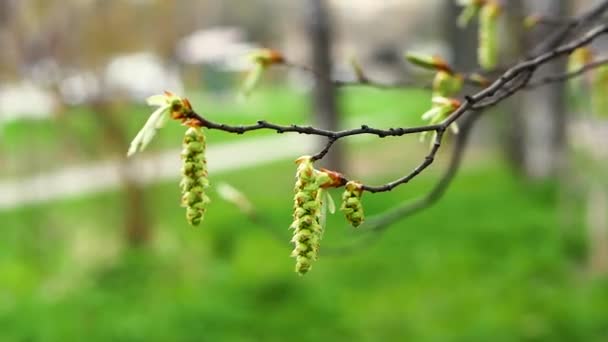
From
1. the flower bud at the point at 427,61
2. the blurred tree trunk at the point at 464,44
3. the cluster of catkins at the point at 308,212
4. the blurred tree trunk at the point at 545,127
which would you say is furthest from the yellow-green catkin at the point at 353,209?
the blurred tree trunk at the point at 464,44

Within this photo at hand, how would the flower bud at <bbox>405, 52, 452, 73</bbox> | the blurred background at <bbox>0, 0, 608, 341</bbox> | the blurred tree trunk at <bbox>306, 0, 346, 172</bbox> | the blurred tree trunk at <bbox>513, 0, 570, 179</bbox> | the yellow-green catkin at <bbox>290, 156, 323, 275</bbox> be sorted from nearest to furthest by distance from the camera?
the yellow-green catkin at <bbox>290, 156, 323, 275</bbox> → the flower bud at <bbox>405, 52, 452, 73</bbox> → the blurred background at <bbox>0, 0, 608, 341</bbox> → the blurred tree trunk at <bbox>513, 0, 570, 179</bbox> → the blurred tree trunk at <bbox>306, 0, 346, 172</bbox>

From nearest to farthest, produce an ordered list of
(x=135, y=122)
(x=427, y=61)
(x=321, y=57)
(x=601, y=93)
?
(x=427, y=61) < (x=601, y=93) < (x=135, y=122) < (x=321, y=57)

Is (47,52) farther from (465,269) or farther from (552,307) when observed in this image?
(552,307)

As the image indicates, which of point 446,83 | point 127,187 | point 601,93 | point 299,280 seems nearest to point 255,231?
A: point 127,187

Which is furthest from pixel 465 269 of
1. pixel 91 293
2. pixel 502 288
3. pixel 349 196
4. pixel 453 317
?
pixel 349 196

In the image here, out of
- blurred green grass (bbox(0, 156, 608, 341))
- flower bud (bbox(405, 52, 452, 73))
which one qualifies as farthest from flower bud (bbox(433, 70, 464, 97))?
blurred green grass (bbox(0, 156, 608, 341))

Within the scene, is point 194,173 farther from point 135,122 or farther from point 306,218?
point 135,122

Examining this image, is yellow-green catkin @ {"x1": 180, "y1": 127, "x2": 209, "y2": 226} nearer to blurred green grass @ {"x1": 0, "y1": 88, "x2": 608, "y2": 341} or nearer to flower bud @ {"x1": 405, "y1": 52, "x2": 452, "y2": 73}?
flower bud @ {"x1": 405, "y1": 52, "x2": 452, "y2": 73}
